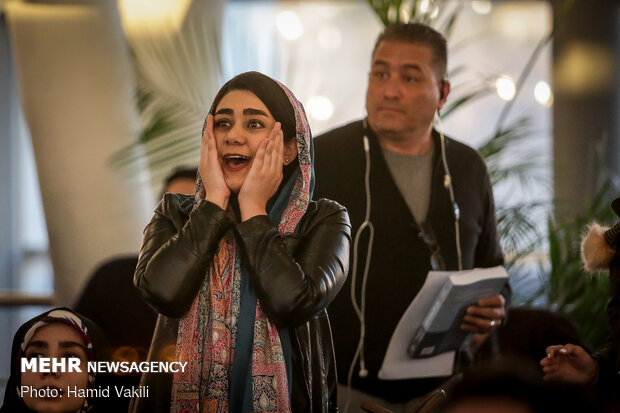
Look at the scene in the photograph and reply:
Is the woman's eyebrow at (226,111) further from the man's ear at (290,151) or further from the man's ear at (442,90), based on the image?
the man's ear at (442,90)

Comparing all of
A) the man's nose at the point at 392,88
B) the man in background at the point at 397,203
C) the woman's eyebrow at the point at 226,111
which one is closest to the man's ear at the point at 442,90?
the man in background at the point at 397,203

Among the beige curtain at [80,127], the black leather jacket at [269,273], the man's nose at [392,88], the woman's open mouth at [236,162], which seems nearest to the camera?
the black leather jacket at [269,273]

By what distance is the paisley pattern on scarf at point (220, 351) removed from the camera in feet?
5.06

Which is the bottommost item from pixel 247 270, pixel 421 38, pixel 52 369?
pixel 52 369

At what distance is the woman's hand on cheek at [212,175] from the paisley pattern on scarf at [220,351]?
0.33ft

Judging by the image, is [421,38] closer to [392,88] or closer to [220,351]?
[392,88]

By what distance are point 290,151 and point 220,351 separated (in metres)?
0.41

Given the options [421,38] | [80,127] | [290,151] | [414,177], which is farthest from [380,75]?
[80,127]

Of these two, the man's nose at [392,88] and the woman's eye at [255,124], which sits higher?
the man's nose at [392,88]

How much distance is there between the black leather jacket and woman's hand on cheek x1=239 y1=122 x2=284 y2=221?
34mm

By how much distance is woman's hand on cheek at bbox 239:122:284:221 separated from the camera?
5.16 feet

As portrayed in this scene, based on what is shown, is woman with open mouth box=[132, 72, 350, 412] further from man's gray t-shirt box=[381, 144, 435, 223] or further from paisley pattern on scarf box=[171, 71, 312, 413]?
man's gray t-shirt box=[381, 144, 435, 223]

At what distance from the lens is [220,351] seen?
61.1 inches

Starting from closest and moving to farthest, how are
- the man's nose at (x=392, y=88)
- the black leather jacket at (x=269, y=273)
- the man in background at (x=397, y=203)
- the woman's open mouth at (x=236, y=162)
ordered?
1. the black leather jacket at (x=269, y=273)
2. the woman's open mouth at (x=236, y=162)
3. the man in background at (x=397, y=203)
4. the man's nose at (x=392, y=88)
